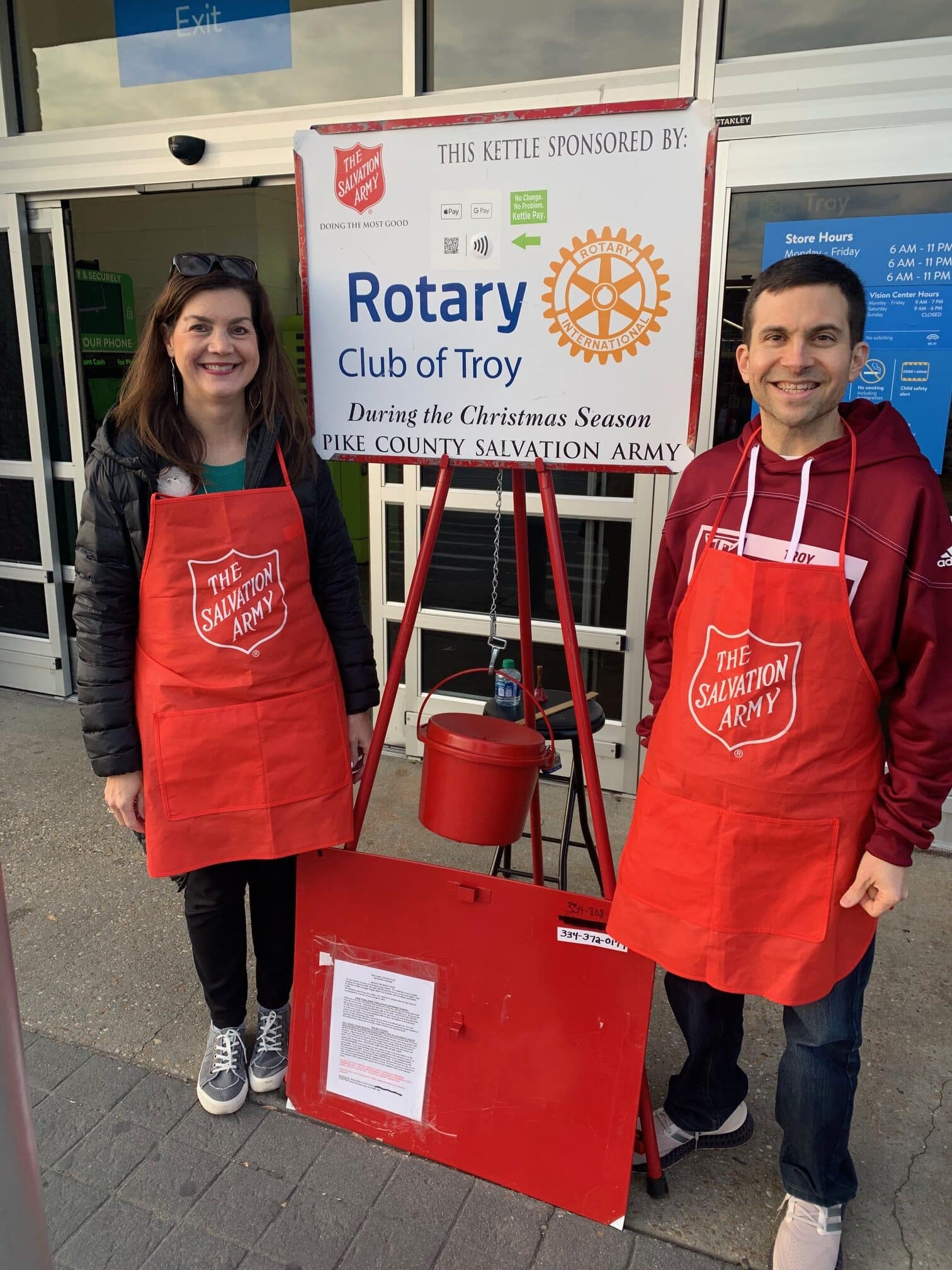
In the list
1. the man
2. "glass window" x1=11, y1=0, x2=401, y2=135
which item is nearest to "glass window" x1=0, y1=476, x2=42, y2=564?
"glass window" x1=11, y1=0, x2=401, y2=135

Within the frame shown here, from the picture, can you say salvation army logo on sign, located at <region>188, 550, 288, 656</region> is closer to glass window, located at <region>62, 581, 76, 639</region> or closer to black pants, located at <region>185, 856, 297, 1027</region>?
black pants, located at <region>185, 856, 297, 1027</region>

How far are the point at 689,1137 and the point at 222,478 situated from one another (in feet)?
6.27

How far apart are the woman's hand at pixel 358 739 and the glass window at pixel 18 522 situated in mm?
3382

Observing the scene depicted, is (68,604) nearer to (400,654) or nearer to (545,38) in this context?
(400,654)

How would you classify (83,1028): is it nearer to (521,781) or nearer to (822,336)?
(521,781)

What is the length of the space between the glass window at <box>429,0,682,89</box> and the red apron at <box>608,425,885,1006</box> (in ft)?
8.07

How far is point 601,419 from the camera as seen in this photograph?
2.00 m

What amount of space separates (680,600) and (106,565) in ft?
4.09

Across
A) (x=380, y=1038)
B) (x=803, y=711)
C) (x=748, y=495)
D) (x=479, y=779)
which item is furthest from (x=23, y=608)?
(x=803, y=711)

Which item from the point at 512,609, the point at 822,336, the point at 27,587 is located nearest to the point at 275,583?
the point at 822,336

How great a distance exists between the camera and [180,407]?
82.6 inches

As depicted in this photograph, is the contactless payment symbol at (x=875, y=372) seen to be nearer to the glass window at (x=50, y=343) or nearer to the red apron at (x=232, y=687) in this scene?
the red apron at (x=232, y=687)

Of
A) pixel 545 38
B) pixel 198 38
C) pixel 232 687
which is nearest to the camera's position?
pixel 232 687

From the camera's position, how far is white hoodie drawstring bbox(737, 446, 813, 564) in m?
1.65
